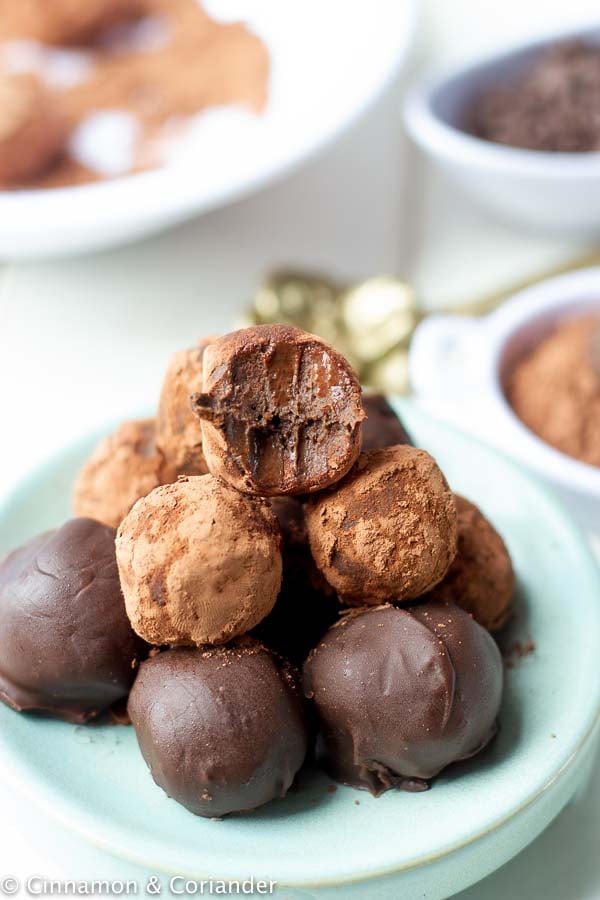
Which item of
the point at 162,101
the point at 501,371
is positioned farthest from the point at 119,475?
the point at 162,101

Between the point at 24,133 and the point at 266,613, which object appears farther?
the point at 24,133

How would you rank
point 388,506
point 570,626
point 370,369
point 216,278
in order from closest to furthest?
point 388,506
point 570,626
point 370,369
point 216,278

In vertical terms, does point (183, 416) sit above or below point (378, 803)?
above

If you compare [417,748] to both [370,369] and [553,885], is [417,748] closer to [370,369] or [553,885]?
[553,885]

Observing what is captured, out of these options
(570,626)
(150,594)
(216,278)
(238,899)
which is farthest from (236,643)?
(216,278)

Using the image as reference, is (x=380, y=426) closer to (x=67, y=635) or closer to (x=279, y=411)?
(x=279, y=411)

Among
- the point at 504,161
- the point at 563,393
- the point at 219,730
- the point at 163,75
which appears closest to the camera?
the point at 219,730

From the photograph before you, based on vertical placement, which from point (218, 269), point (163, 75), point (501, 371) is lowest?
point (218, 269)
